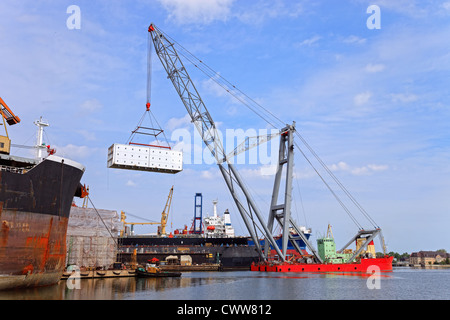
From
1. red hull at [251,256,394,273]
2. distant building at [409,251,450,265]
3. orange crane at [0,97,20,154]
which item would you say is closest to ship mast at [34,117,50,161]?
orange crane at [0,97,20,154]

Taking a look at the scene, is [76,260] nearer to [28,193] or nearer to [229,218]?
[28,193]

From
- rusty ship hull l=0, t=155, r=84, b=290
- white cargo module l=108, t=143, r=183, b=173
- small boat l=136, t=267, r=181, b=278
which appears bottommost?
small boat l=136, t=267, r=181, b=278

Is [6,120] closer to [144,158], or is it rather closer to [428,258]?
[144,158]

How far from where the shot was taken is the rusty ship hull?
26781 mm

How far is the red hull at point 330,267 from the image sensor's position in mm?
63406

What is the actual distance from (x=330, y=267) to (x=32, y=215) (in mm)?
51877

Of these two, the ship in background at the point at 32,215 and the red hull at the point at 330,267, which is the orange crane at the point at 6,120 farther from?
the red hull at the point at 330,267

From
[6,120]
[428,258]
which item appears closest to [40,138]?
[6,120]

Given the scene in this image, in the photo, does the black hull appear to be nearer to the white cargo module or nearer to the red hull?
the red hull

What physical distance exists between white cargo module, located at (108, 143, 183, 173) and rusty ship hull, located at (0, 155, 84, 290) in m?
5.72

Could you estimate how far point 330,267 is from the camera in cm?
6556
